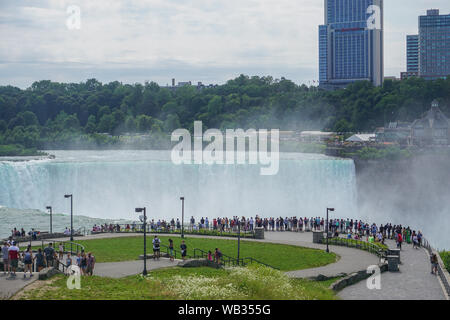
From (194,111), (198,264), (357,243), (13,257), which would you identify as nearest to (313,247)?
(357,243)

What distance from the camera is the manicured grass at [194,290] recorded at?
44.4 feet

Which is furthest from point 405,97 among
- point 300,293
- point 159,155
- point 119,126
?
point 300,293

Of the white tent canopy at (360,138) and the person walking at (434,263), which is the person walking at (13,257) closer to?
the person walking at (434,263)

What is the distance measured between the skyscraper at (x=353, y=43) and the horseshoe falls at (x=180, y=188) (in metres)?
115

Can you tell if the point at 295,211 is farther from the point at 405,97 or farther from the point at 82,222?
the point at 405,97

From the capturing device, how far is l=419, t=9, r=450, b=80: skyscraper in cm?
15650

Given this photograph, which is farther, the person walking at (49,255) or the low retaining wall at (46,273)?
the person walking at (49,255)

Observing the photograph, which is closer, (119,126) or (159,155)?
(159,155)

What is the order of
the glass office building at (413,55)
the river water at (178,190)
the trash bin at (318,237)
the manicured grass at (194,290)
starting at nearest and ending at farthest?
the manicured grass at (194,290) < the trash bin at (318,237) < the river water at (178,190) < the glass office building at (413,55)

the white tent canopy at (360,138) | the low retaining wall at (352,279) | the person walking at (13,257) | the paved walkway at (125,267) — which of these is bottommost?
the low retaining wall at (352,279)

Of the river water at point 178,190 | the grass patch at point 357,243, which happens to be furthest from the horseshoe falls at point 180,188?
the grass patch at point 357,243

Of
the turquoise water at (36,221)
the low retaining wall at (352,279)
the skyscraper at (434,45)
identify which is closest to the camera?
the low retaining wall at (352,279)

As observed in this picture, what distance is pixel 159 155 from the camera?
236 ft
